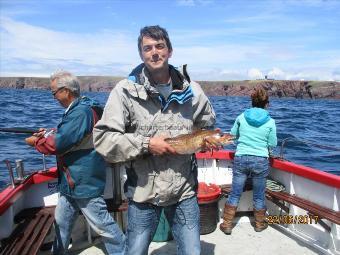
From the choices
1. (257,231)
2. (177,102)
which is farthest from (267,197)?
(177,102)

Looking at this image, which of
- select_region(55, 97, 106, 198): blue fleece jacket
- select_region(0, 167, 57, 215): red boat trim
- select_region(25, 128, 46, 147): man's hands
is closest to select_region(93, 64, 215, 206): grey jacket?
select_region(55, 97, 106, 198): blue fleece jacket

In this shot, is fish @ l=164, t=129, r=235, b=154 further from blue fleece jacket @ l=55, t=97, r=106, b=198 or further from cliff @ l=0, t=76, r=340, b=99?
cliff @ l=0, t=76, r=340, b=99

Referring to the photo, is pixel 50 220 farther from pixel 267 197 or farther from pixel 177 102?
pixel 267 197

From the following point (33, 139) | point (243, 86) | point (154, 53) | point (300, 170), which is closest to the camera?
point (154, 53)

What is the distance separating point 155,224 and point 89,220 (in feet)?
4.29

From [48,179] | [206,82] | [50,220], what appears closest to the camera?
[50,220]

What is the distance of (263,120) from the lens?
5.64m

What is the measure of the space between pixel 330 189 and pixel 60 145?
3.54m

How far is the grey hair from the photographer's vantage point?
4.20 m

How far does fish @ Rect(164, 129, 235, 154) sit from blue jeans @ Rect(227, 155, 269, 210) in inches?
89.4

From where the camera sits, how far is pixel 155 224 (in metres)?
3.39

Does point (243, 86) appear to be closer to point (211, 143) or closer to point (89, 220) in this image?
point (89, 220)
